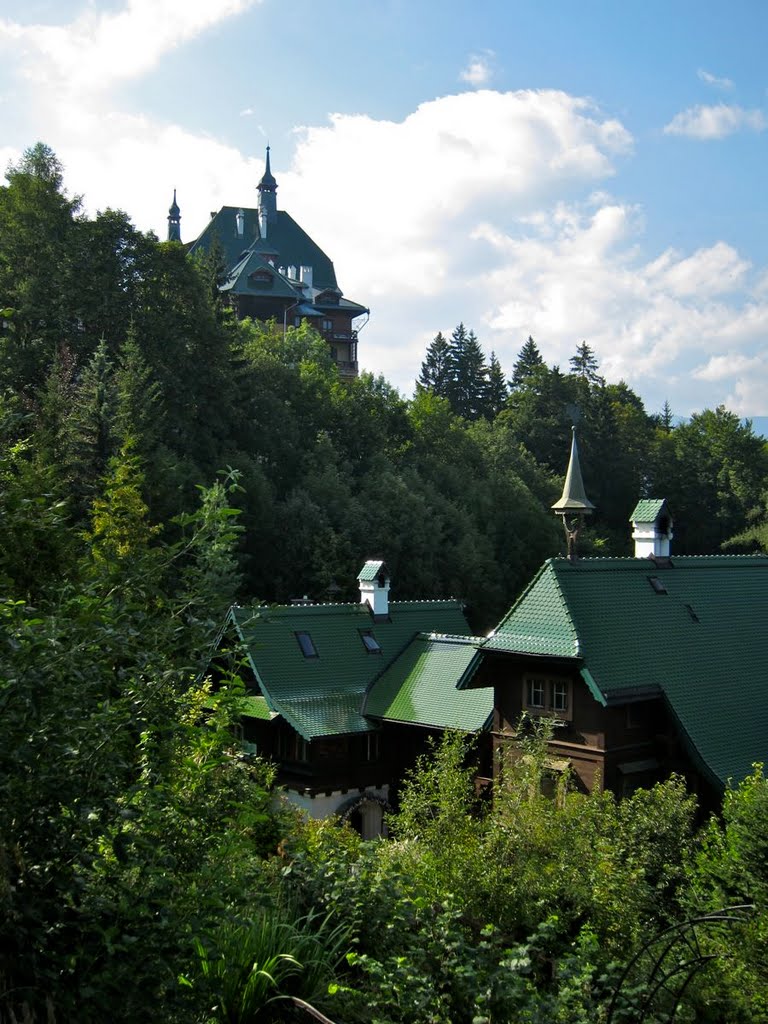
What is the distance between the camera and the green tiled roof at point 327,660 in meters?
26.4

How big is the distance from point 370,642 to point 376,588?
1.75 metres

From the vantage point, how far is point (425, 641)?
96.5 ft

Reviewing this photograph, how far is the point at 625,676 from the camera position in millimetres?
20984

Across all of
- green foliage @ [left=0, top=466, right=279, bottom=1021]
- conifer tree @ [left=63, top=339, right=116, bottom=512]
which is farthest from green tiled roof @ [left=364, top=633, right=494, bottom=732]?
green foliage @ [left=0, top=466, right=279, bottom=1021]

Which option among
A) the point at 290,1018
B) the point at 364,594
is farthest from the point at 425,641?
the point at 290,1018

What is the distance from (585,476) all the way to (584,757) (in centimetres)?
5232

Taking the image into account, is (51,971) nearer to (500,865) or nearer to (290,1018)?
(290,1018)

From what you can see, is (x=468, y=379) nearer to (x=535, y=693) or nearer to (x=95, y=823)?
(x=535, y=693)

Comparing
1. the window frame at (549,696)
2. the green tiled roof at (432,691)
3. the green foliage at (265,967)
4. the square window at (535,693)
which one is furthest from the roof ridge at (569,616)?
the green foliage at (265,967)

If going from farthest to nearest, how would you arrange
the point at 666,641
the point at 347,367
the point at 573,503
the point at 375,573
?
the point at 347,367 < the point at 375,573 < the point at 573,503 < the point at 666,641

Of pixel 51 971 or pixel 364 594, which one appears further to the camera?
pixel 364 594

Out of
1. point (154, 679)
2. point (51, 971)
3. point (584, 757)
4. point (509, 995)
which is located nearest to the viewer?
point (51, 971)

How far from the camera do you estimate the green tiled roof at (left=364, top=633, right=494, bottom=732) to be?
83.5 ft

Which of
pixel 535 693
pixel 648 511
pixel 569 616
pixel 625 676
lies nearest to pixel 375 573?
pixel 648 511
